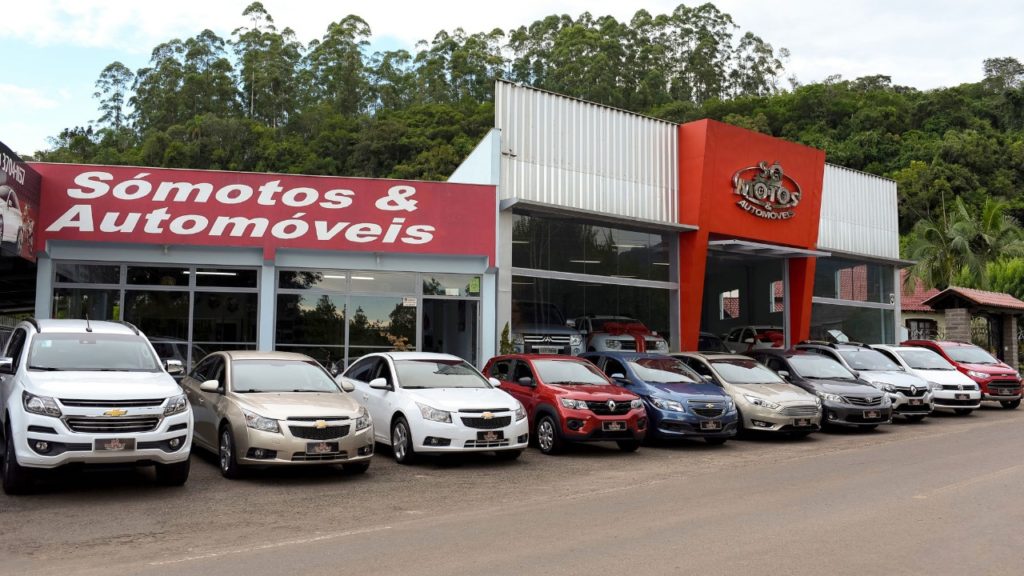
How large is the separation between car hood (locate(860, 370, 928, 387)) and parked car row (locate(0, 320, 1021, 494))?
0.11 m

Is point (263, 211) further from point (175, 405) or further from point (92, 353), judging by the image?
point (175, 405)

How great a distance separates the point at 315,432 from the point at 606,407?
4.89m

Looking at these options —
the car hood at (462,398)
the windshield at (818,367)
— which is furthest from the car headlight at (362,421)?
the windshield at (818,367)

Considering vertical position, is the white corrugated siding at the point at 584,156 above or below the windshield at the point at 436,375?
above

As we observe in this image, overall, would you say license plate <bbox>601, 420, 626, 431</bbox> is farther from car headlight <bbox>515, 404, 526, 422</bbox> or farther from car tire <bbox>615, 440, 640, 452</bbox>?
car headlight <bbox>515, 404, 526, 422</bbox>

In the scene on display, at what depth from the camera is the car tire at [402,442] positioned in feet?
38.9

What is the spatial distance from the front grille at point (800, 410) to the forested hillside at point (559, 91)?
30.6 meters

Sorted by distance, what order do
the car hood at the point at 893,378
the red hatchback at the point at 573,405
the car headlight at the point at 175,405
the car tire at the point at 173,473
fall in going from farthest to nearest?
the car hood at the point at 893,378
the red hatchback at the point at 573,405
the car tire at the point at 173,473
the car headlight at the point at 175,405

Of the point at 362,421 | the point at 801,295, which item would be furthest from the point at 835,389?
the point at 801,295

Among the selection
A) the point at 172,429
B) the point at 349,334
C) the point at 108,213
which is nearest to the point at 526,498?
the point at 172,429

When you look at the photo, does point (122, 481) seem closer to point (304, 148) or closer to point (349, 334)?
point (349, 334)

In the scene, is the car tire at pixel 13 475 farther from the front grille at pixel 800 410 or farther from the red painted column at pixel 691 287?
the red painted column at pixel 691 287

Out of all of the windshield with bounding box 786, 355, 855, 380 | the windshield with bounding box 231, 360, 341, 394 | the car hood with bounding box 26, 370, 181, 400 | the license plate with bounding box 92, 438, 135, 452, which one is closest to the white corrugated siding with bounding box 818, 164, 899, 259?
the windshield with bounding box 786, 355, 855, 380

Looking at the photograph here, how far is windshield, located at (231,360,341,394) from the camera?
37.3 ft
